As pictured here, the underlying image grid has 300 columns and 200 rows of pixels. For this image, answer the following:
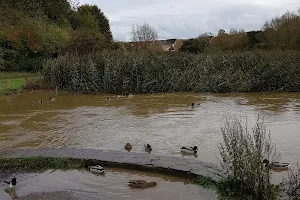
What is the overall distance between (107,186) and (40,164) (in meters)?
2.30

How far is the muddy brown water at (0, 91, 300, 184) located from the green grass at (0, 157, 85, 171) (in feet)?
6.95

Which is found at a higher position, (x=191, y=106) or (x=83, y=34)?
(x=83, y=34)

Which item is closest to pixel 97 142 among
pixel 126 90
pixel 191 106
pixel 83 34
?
pixel 191 106

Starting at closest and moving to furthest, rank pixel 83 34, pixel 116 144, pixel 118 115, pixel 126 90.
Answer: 1. pixel 116 144
2. pixel 118 115
3. pixel 126 90
4. pixel 83 34

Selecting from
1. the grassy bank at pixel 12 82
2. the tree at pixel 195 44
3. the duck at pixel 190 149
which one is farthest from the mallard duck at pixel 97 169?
the tree at pixel 195 44

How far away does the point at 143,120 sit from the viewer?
16531 millimetres

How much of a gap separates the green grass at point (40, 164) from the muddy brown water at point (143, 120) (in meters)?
2.12

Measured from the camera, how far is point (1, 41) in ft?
126

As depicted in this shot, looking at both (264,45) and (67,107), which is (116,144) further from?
(264,45)

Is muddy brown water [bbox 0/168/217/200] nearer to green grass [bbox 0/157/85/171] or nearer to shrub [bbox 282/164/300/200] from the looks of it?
green grass [bbox 0/157/85/171]

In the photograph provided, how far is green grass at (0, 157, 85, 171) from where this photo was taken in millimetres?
9820

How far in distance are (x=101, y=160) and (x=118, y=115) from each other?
26.4 feet

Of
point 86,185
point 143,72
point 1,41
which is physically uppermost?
point 1,41

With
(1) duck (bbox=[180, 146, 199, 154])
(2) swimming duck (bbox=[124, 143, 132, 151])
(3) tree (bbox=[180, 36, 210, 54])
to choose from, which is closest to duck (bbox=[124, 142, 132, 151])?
(2) swimming duck (bbox=[124, 143, 132, 151])
